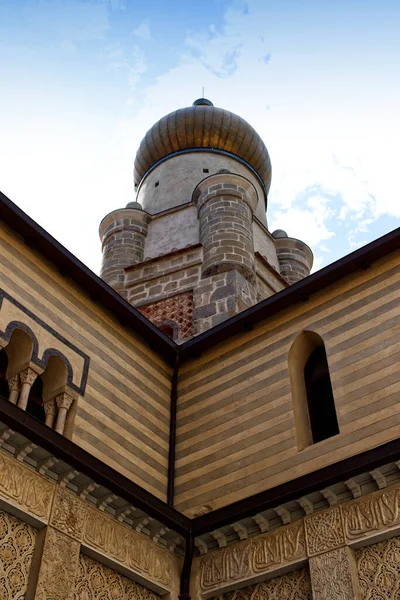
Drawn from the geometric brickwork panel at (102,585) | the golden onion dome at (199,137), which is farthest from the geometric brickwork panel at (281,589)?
the golden onion dome at (199,137)

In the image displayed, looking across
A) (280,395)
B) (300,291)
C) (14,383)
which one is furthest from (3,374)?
(300,291)

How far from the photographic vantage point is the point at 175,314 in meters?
16.0

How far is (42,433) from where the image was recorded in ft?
26.2

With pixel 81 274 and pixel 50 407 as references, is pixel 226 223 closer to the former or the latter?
pixel 81 274

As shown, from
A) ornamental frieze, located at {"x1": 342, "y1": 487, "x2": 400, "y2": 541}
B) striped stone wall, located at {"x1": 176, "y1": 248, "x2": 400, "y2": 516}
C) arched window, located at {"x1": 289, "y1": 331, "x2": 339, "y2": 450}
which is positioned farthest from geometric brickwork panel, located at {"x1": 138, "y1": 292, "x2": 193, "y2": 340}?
ornamental frieze, located at {"x1": 342, "y1": 487, "x2": 400, "y2": 541}

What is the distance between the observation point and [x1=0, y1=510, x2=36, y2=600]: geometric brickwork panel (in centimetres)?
738

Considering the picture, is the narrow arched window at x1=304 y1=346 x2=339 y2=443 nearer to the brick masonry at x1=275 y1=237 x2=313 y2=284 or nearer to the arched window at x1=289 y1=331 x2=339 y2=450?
the arched window at x1=289 y1=331 x2=339 y2=450

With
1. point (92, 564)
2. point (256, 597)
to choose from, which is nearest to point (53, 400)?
point (92, 564)

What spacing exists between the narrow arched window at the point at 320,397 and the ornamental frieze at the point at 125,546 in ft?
8.40

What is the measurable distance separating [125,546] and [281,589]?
1.88 metres

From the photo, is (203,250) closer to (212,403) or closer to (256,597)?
(212,403)

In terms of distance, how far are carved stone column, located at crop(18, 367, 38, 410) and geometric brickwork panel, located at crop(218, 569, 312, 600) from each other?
3.39 meters

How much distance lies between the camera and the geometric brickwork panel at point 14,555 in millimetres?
7383

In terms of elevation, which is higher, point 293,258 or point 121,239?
point 293,258
